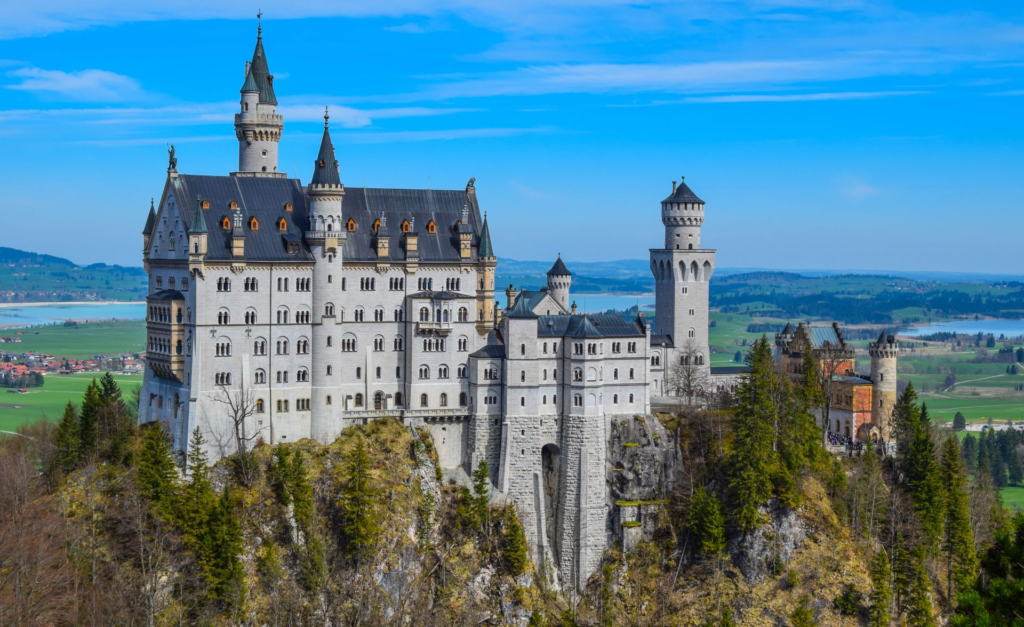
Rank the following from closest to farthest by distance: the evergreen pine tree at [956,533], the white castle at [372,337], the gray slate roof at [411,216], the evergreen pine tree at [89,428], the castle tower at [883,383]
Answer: the white castle at [372,337], the evergreen pine tree at [89,428], the evergreen pine tree at [956,533], the gray slate roof at [411,216], the castle tower at [883,383]

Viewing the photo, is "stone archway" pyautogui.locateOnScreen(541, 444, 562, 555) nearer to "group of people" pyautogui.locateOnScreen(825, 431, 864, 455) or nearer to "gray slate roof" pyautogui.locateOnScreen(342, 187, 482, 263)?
"gray slate roof" pyautogui.locateOnScreen(342, 187, 482, 263)

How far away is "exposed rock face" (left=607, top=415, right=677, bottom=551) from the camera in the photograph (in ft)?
329

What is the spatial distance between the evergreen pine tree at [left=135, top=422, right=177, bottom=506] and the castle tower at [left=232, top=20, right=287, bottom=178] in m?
26.6

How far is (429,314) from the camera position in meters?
99.8

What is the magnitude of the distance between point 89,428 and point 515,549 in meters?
34.6

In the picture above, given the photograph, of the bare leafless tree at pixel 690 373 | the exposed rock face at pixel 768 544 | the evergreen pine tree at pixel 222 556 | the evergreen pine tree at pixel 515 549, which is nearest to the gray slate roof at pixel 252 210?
the evergreen pine tree at pixel 222 556

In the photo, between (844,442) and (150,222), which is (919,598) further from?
(150,222)

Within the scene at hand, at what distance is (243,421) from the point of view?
300 ft

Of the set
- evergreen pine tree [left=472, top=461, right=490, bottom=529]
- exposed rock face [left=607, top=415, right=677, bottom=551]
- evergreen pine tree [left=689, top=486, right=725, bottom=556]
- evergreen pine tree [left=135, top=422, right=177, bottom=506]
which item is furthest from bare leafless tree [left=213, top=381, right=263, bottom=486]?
evergreen pine tree [left=689, top=486, right=725, bottom=556]

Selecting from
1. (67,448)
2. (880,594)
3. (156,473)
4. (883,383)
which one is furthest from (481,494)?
(883,383)

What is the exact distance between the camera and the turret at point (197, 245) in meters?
89.5

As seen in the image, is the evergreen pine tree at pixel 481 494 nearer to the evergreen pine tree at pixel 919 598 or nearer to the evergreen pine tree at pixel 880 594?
the evergreen pine tree at pixel 880 594

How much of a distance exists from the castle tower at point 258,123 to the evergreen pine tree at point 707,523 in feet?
144

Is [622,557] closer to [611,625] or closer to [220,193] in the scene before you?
[611,625]
